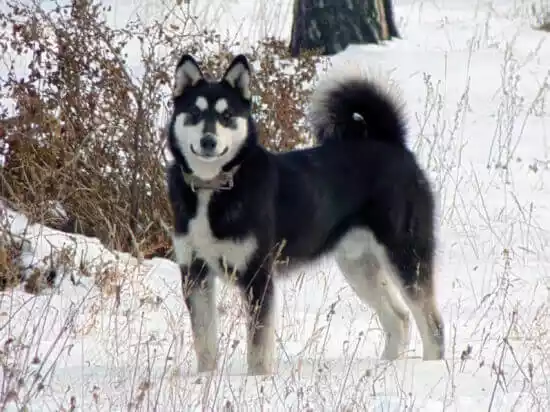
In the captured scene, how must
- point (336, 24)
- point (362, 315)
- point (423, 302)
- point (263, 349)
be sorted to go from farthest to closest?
point (336, 24), point (362, 315), point (423, 302), point (263, 349)

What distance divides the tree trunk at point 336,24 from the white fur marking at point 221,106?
5.63 m

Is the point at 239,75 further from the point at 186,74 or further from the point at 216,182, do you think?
the point at 216,182

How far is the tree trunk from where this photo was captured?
10383mm

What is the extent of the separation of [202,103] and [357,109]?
842mm

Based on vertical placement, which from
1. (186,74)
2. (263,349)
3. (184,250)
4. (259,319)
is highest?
(186,74)

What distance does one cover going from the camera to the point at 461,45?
37.6ft

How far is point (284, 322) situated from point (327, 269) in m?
1.11

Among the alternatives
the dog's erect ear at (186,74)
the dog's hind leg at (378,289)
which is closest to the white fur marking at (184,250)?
the dog's erect ear at (186,74)

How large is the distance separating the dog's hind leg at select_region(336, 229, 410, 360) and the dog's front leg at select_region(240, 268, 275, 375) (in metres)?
0.73

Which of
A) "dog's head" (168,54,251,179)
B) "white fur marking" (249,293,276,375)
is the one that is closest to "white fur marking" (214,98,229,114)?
"dog's head" (168,54,251,179)

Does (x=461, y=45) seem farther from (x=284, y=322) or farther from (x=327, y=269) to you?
(x=284, y=322)

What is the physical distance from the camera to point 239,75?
4.64 metres

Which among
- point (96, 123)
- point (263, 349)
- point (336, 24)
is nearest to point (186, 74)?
point (263, 349)

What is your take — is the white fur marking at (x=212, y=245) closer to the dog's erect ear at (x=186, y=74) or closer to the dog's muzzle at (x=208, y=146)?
the dog's muzzle at (x=208, y=146)
